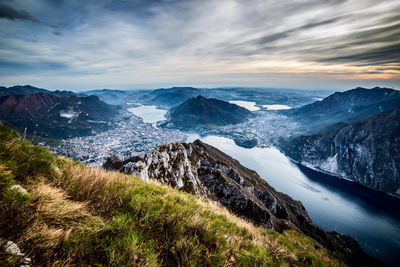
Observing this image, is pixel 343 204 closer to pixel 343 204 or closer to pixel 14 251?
pixel 343 204

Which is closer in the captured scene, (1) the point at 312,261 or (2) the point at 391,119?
(1) the point at 312,261

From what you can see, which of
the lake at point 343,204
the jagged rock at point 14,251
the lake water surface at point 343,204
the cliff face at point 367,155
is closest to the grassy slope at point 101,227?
the jagged rock at point 14,251

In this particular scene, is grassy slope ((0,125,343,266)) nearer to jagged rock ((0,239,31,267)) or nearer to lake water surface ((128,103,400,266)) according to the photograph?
jagged rock ((0,239,31,267))

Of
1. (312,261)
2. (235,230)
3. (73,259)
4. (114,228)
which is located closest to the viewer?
(73,259)

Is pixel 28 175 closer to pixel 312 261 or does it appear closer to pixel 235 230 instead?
pixel 235 230

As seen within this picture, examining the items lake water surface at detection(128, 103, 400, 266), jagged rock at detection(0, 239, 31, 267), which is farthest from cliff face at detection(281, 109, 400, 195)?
jagged rock at detection(0, 239, 31, 267)

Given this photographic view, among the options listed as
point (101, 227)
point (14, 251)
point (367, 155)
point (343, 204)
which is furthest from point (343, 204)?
point (14, 251)

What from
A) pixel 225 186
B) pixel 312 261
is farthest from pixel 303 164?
pixel 312 261
